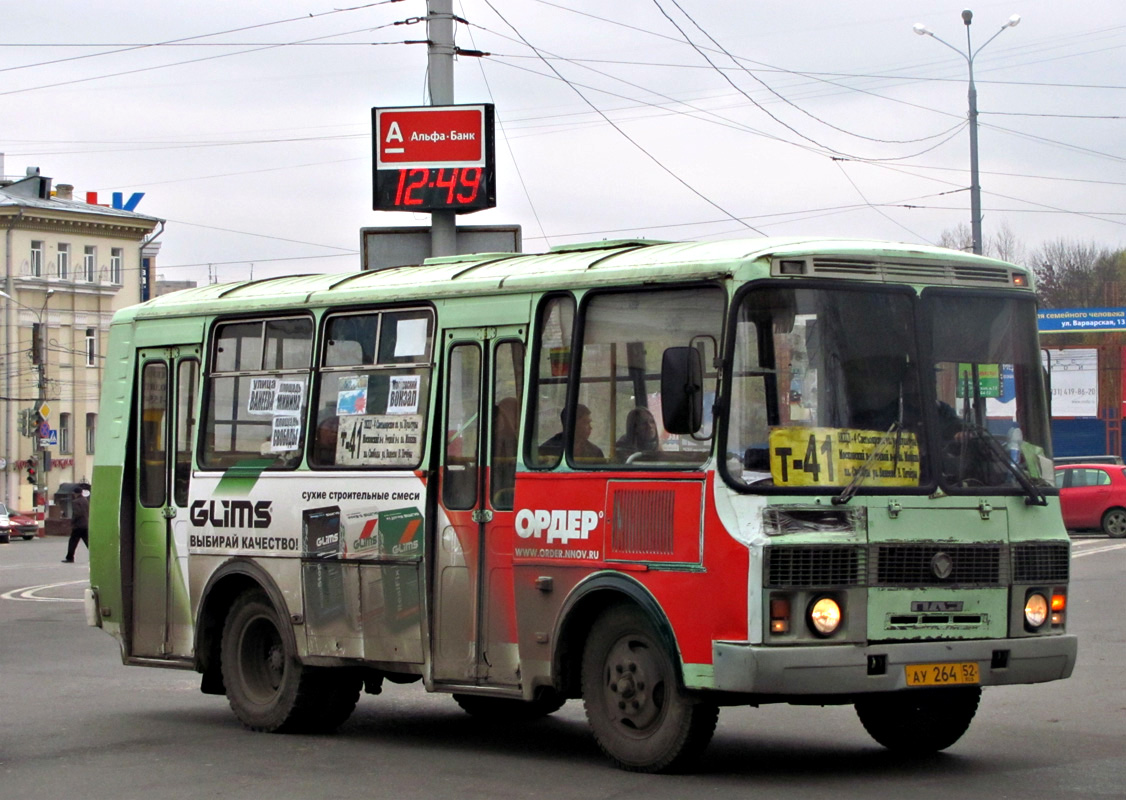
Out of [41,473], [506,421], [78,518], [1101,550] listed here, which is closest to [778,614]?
[506,421]

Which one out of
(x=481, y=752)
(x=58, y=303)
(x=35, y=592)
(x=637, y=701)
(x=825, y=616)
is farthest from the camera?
(x=58, y=303)

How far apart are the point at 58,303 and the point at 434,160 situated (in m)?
67.3

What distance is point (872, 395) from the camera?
929 cm

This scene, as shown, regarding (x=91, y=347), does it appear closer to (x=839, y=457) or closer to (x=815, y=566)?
(x=839, y=457)

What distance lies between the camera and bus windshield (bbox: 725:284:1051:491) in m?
9.03

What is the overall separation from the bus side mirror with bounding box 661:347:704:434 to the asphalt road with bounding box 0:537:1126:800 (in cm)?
181

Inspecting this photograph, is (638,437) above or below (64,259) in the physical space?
below

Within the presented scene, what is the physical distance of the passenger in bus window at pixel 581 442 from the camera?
980cm

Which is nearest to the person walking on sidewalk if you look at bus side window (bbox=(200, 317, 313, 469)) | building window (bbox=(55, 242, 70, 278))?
bus side window (bbox=(200, 317, 313, 469))

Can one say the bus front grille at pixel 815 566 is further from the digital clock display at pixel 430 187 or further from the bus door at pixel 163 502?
the digital clock display at pixel 430 187

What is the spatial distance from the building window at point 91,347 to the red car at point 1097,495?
5817cm

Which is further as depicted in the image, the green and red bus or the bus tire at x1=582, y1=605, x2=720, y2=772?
the bus tire at x1=582, y1=605, x2=720, y2=772

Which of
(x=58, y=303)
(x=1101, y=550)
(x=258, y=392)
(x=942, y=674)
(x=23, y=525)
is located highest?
(x=58, y=303)

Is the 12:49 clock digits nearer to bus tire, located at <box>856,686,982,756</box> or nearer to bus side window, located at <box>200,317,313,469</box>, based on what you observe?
bus side window, located at <box>200,317,313,469</box>
